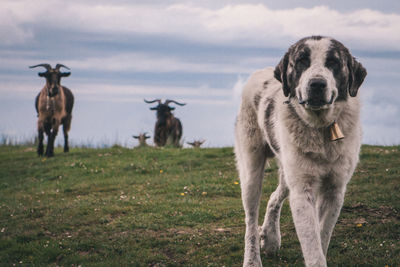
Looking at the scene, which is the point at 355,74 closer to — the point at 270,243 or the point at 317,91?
the point at 317,91

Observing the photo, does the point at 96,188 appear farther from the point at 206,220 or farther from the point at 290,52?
the point at 290,52

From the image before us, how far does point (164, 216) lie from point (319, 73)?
4997 millimetres

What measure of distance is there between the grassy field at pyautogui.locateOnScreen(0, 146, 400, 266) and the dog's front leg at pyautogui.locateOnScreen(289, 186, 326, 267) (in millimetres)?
1597

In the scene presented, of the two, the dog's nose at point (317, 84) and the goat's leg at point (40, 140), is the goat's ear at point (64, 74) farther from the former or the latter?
the dog's nose at point (317, 84)

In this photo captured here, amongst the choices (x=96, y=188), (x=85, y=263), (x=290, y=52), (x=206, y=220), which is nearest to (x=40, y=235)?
(x=85, y=263)

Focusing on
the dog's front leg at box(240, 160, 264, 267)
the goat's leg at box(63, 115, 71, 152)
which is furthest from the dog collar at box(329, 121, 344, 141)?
the goat's leg at box(63, 115, 71, 152)

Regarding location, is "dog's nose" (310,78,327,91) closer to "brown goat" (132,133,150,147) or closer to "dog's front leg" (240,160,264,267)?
"dog's front leg" (240,160,264,267)

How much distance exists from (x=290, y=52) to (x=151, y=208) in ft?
16.9

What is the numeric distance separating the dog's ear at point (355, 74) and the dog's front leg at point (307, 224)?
1045mm

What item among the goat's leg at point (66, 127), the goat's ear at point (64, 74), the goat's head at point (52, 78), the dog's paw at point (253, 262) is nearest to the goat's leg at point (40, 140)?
the goat's leg at point (66, 127)

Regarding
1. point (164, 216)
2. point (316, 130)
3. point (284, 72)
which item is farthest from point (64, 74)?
point (316, 130)

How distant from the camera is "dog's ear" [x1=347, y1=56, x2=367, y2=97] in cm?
482

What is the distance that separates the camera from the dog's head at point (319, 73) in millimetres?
4387

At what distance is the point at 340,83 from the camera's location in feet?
15.4
